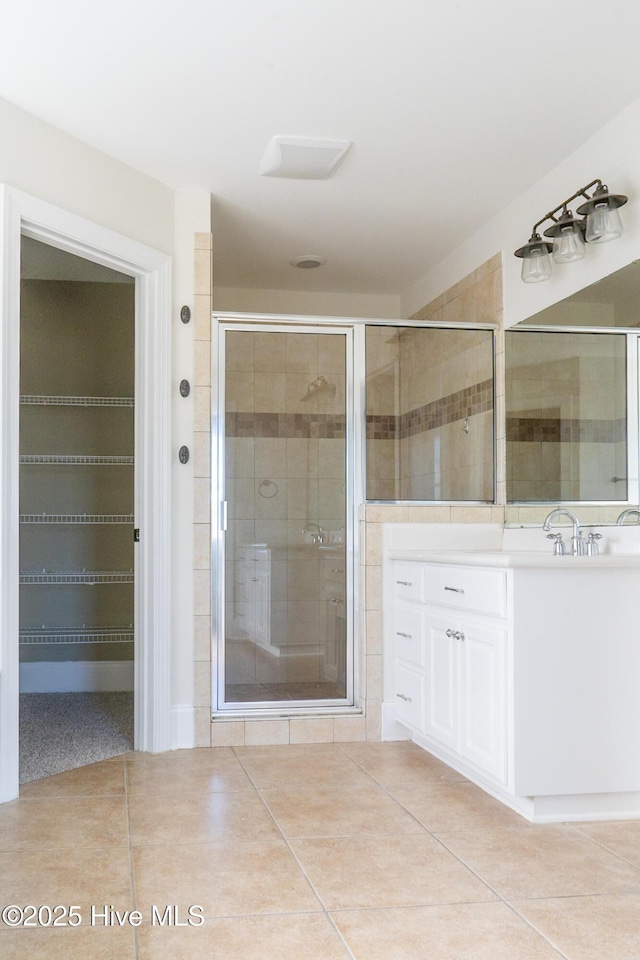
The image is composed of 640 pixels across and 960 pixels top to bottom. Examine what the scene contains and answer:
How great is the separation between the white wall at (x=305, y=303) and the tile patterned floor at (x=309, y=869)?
10.4ft

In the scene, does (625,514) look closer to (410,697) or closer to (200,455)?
(410,697)

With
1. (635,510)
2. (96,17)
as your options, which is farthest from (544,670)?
(96,17)

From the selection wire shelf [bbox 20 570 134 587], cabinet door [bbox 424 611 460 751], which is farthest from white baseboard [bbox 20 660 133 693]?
cabinet door [bbox 424 611 460 751]

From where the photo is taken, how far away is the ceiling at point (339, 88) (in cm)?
271

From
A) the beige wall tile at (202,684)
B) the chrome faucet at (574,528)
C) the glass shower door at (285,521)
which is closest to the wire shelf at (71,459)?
the glass shower door at (285,521)

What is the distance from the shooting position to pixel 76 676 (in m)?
5.42

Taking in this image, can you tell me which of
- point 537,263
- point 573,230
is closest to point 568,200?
point 573,230

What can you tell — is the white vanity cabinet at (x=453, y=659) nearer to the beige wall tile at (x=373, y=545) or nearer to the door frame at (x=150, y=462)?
the beige wall tile at (x=373, y=545)

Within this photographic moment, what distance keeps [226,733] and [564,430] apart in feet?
6.37

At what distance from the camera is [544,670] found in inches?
114

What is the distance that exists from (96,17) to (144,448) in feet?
5.76

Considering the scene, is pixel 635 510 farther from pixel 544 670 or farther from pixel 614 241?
pixel 614 241

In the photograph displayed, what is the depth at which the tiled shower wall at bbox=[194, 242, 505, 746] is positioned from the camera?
3965 millimetres

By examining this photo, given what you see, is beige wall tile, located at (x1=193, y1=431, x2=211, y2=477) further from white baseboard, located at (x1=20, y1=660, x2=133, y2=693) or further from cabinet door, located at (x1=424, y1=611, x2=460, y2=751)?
white baseboard, located at (x1=20, y1=660, x2=133, y2=693)
